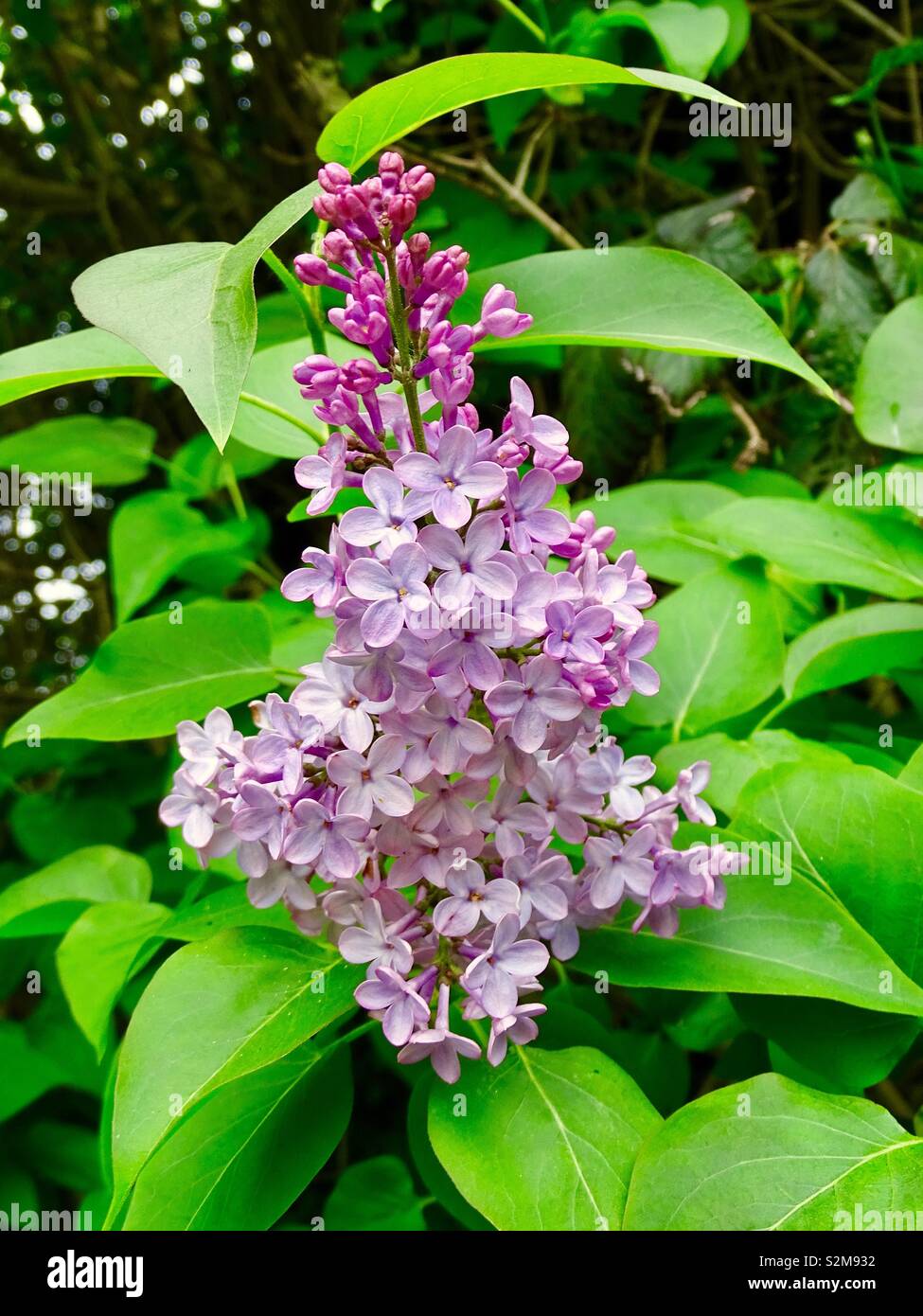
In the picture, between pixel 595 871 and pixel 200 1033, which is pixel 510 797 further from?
pixel 200 1033

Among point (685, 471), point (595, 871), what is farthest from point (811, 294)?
point (595, 871)

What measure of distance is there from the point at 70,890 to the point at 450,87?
76 centimetres

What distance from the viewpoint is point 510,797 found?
702 millimetres

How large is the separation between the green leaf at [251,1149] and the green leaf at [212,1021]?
0.25ft

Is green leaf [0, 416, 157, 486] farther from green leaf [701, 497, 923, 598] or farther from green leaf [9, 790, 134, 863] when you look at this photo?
green leaf [701, 497, 923, 598]

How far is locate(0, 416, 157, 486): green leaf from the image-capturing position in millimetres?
1396

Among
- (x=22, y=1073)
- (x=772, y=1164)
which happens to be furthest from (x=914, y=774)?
(x=22, y=1073)

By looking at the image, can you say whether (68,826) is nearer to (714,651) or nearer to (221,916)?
(221,916)

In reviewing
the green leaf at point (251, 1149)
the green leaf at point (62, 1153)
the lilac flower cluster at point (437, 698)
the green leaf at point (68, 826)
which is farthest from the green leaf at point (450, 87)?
the green leaf at point (62, 1153)

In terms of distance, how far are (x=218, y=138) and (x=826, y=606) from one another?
146 centimetres

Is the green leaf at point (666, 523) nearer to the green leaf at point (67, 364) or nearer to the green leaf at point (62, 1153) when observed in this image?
the green leaf at point (67, 364)

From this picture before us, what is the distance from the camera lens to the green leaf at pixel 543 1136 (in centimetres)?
65

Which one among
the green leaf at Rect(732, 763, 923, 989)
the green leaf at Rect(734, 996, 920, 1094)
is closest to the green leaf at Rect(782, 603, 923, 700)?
the green leaf at Rect(732, 763, 923, 989)

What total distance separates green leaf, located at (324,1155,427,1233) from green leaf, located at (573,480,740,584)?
0.63m
